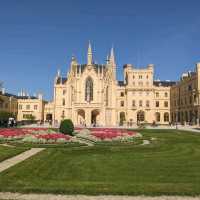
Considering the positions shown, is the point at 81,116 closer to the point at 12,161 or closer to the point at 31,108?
the point at 31,108

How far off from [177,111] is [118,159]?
250 ft

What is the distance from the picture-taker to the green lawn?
10969mm

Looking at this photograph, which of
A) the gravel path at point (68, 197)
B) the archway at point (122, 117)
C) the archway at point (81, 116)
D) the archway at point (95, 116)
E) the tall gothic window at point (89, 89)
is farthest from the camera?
the archway at point (122, 117)

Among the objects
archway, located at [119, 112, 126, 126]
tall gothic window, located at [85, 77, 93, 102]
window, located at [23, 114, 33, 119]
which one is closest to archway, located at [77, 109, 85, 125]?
tall gothic window, located at [85, 77, 93, 102]

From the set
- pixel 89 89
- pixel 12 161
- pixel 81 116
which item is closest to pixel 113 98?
pixel 89 89

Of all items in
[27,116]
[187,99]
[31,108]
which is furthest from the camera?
[31,108]

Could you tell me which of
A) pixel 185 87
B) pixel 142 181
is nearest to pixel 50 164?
pixel 142 181

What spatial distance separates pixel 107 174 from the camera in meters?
13.7

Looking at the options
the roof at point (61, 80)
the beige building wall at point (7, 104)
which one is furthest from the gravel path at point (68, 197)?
the roof at point (61, 80)

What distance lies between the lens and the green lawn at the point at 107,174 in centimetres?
1097

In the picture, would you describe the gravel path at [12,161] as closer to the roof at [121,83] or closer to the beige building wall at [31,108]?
the roof at [121,83]

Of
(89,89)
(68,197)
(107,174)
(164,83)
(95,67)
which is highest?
(95,67)

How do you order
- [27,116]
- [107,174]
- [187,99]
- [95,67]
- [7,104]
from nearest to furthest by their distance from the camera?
[107,174] → [187,99] → [95,67] → [7,104] → [27,116]

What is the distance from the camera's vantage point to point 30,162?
1642 cm
